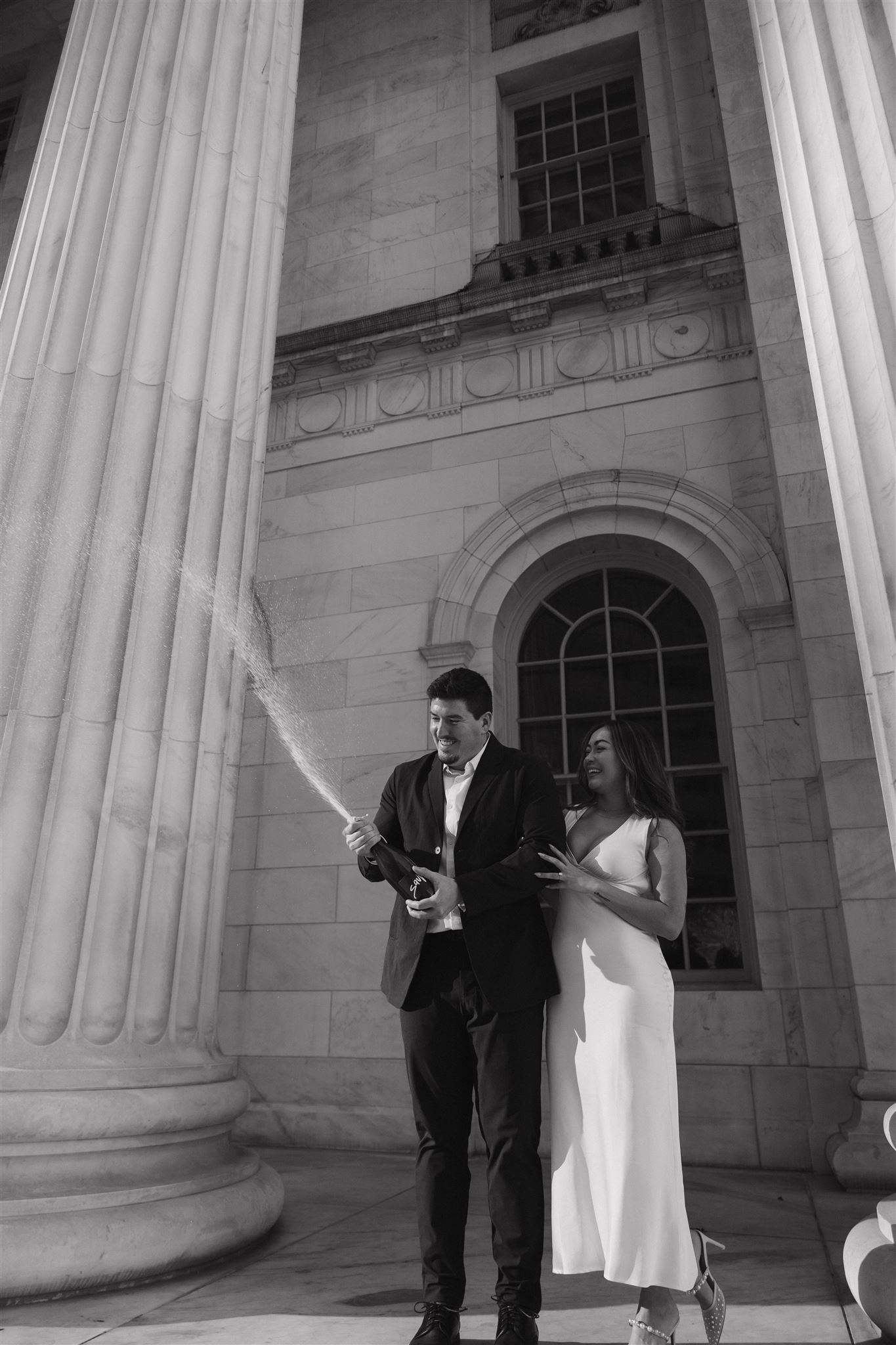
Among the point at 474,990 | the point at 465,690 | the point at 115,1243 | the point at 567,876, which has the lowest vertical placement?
the point at 115,1243

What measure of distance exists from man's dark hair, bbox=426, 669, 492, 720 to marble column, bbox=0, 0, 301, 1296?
1643mm

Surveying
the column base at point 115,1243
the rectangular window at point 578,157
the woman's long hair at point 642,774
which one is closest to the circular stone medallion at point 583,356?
the rectangular window at point 578,157

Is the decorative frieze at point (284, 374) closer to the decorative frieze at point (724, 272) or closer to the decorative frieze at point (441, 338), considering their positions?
the decorative frieze at point (441, 338)

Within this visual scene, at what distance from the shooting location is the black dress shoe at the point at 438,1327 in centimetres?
272

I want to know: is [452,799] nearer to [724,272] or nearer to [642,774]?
[642,774]

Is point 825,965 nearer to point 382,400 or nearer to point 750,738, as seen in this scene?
point 750,738

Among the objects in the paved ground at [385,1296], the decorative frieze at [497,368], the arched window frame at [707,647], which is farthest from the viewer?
the decorative frieze at [497,368]

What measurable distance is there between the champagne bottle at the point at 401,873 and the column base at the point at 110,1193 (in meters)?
1.57

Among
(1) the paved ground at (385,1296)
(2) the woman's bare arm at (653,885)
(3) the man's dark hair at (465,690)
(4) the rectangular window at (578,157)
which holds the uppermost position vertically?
(4) the rectangular window at (578,157)

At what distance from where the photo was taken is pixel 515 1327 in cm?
265

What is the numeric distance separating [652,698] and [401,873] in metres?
5.55

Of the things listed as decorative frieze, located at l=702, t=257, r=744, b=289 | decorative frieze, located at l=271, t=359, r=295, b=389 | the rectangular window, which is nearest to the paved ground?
decorative frieze, located at l=702, t=257, r=744, b=289

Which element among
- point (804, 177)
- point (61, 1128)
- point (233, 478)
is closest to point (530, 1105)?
point (61, 1128)

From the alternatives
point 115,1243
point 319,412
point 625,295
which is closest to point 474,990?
point 115,1243
